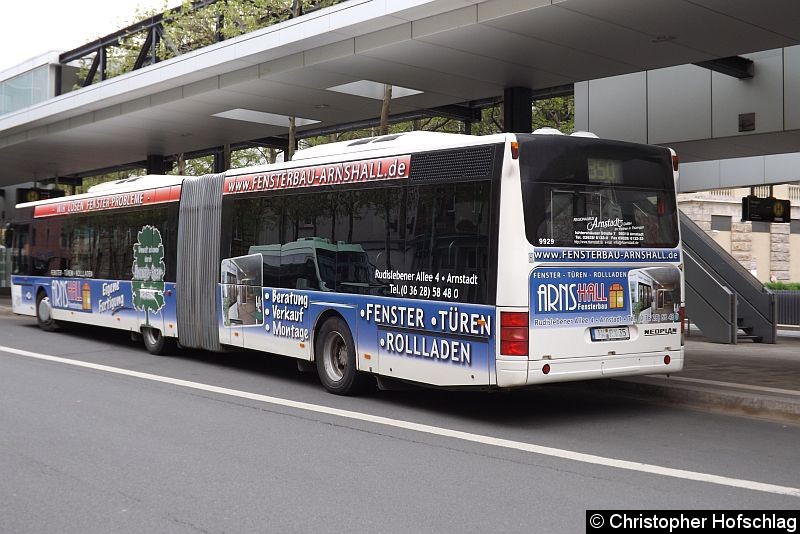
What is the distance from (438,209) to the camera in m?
9.90

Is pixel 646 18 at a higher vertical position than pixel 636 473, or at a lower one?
higher

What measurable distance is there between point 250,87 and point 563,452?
11995 mm

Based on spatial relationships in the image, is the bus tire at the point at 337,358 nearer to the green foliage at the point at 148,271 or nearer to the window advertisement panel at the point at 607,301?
the window advertisement panel at the point at 607,301

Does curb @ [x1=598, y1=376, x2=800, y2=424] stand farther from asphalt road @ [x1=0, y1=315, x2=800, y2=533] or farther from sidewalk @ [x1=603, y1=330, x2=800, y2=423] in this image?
asphalt road @ [x1=0, y1=315, x2=800, y2=533]

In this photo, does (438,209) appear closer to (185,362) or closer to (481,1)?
(481,1)

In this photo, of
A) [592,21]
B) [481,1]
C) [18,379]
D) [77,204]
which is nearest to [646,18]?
[592,21]

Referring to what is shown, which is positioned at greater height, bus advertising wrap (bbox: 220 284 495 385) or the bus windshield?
the bus windshield

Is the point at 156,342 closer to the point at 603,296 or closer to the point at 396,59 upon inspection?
the point at 396,59

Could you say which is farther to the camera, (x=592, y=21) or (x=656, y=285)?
(x=592, y=21)

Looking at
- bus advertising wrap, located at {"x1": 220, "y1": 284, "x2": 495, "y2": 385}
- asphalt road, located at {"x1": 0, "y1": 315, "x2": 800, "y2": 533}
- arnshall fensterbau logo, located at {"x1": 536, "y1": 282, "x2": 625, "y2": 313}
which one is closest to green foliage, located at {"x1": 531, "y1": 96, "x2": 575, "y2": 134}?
bus advertising wrap, located at {"x1": 220, "y1": 284, "x2": 495, "y2": 385}

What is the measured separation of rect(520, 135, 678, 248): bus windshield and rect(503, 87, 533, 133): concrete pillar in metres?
6.07

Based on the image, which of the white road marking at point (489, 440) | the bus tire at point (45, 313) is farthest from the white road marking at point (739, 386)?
the bus tire at point (45, 313)

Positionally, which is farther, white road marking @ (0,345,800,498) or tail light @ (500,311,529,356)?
tail light @ (500,311,529,356)

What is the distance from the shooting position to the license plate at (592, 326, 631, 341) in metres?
9.52
